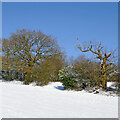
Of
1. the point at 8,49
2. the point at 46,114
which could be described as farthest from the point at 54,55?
the point at 46,114

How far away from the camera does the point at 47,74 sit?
12492mm

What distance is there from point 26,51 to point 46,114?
14.8 metres

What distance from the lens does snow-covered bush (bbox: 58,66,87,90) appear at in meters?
10.0

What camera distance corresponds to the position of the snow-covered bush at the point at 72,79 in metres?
10.0

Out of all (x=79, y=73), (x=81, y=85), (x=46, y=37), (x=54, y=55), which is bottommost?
(x=81, y=85)

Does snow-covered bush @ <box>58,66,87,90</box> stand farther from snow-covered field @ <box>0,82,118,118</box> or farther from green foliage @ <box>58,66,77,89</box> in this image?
snow-covered field @ <box>0,82,118,118</box>

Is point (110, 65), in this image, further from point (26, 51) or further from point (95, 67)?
point (26, 51)

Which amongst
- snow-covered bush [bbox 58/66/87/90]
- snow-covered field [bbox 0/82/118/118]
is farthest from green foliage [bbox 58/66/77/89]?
snow-covered field [bbox 0/82/118/118]

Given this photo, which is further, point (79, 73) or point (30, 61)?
point (30, 61)

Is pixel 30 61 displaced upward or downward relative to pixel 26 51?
downward

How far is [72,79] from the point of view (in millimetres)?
10234

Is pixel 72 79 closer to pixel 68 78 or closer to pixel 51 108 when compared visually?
pixel 68 78

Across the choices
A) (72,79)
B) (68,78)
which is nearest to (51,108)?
(72,79)

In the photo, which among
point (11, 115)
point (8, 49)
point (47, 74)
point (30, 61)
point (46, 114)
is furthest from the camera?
point (8, 49)
